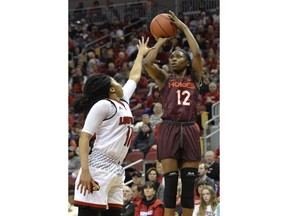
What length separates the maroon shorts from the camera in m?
6.96

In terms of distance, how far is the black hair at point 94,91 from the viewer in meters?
6.44

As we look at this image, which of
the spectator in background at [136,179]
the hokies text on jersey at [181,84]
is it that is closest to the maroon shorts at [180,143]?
the hokies text on jersey at [181,84]

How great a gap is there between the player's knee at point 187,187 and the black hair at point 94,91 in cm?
116

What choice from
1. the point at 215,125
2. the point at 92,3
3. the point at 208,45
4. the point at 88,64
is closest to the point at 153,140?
the point at 215,125

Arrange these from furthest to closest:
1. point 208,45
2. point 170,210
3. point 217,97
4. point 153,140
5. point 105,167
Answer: point 208,45 < point 217,97 < point 153,140 < point 170,210 < point 105,167

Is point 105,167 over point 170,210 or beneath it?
over

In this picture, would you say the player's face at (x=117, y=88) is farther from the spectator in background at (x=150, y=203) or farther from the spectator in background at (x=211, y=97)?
the spectator in background at (x=211, y=97)

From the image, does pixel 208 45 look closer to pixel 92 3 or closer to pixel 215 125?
pixel 215 125

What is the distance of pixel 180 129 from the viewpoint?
699cm

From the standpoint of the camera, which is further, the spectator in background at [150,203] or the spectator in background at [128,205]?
the spectator in background at [128,205]

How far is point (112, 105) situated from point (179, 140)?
3.10ft

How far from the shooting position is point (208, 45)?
18.2m

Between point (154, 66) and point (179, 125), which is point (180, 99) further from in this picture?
point (154, 66)

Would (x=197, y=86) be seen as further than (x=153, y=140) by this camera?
No
